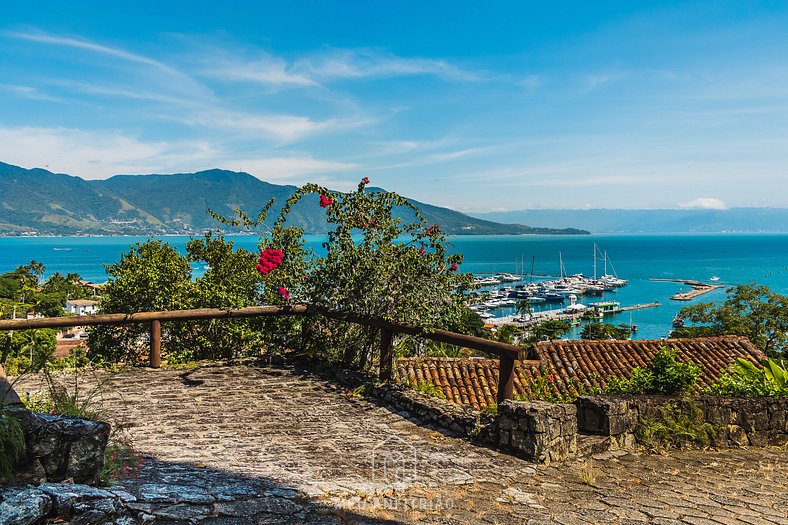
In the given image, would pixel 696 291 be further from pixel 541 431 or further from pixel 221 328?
pixel 541 431

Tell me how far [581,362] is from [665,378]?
35.9 feet

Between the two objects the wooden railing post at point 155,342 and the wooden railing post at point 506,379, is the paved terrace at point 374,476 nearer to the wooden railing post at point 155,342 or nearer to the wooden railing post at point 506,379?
the wooden railing post at point 506,379

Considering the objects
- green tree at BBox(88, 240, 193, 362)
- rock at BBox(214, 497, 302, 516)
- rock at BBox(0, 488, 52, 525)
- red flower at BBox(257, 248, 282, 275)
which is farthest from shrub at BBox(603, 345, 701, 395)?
green tree at BBox(88, 240, 193, 362)

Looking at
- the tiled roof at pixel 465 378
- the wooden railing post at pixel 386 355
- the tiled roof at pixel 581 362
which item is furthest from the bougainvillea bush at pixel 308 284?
the tiled roof at pixel 581 362

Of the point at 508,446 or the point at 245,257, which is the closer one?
the point at 508,446

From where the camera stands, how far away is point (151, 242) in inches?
389

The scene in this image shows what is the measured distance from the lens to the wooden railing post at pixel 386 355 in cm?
686

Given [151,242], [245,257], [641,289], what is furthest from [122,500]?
[641,289]

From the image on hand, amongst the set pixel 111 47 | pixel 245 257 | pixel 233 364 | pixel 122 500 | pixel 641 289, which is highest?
pixel 111 47

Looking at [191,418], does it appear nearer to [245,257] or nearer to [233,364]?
[233,364]

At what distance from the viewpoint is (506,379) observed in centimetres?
539

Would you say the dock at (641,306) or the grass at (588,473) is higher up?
the grass at (588,473)

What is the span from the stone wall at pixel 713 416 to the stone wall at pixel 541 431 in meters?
0.40

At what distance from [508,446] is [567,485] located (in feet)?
2.58
